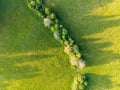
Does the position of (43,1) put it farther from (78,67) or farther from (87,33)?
(78,67)

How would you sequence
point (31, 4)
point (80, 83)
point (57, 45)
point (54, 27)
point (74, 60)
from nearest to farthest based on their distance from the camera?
point (31, 4), point (54, 27), point (74, 60), point (80, 83), point (57, 45)

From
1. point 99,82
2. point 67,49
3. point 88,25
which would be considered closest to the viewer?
point 67,49

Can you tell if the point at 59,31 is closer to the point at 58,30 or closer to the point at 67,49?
the point at 58,30

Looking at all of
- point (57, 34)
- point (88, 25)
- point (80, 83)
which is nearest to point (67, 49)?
point (57, 34)

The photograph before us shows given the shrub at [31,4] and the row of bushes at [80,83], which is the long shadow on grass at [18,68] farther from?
the shrub at [31,4]

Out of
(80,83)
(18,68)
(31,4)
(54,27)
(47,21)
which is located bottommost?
(80,83)

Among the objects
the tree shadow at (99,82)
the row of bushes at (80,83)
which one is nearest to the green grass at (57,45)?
the tree shadow at (99,82)

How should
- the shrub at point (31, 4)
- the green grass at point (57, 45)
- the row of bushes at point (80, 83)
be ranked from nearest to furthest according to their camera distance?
the shrub at point (31, 4) → the green grass at point (57, 45) → the row of bushes at point (80, 83)
